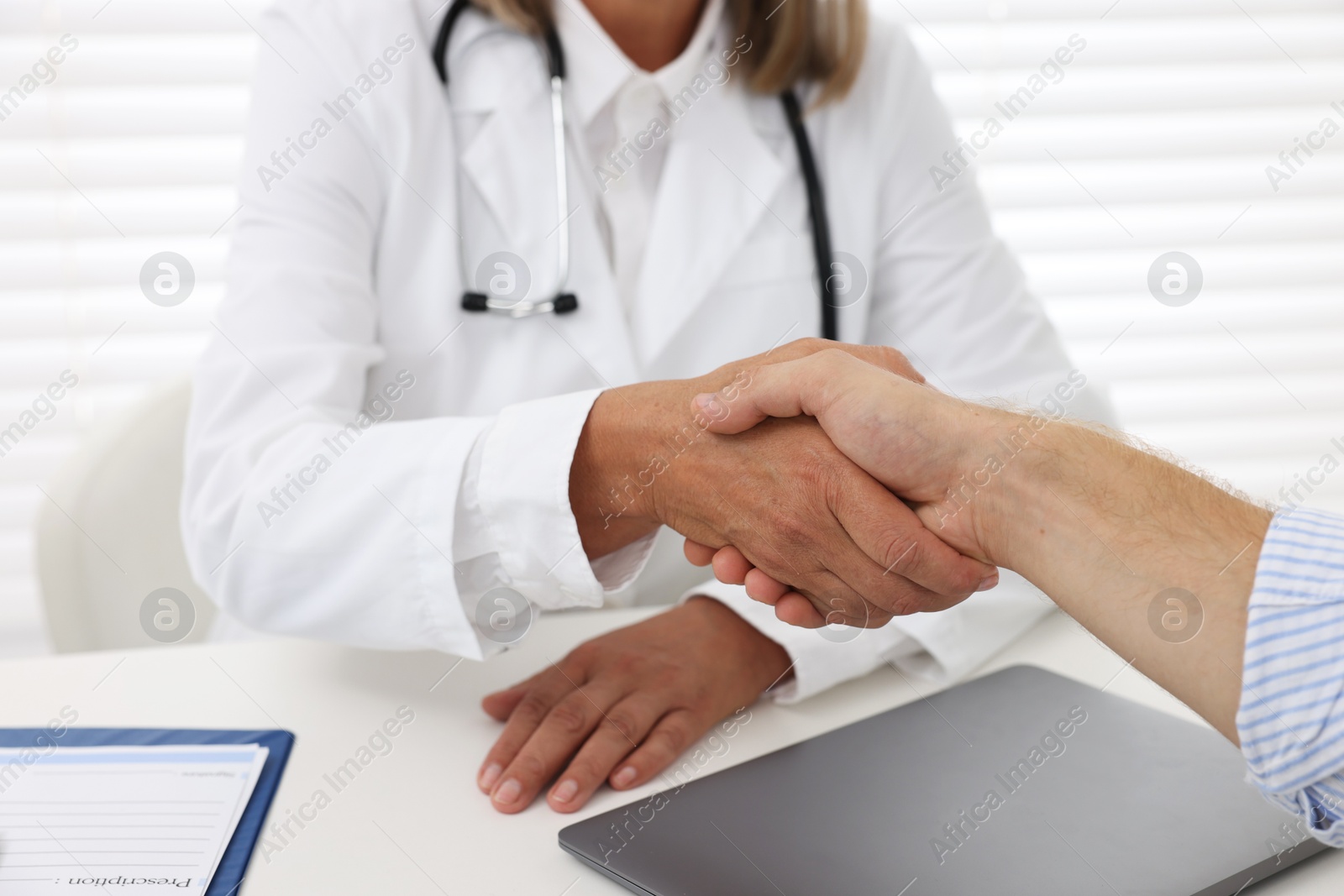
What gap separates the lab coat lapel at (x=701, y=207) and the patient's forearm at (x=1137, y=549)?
20.5 inches

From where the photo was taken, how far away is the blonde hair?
128 centimetres

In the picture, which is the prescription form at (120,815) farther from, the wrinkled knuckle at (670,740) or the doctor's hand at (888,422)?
the doctor's hand at (888,422)

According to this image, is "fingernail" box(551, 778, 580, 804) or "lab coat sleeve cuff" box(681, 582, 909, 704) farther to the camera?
"lab coat sleeve cuff" box(681, 582, 909, 704)

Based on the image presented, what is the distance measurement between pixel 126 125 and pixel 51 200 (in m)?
0.18

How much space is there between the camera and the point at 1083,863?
2.02ft

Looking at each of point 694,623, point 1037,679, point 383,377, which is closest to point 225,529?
point 383,377

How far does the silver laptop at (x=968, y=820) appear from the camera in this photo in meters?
0.61

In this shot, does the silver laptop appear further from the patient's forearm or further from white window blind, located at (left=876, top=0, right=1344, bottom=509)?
white window blind, located at (left=876, top=0, right=1344, bottom=509)

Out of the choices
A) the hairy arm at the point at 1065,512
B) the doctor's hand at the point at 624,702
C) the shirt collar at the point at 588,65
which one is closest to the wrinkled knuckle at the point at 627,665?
the doctor's hand at the point at 624,702

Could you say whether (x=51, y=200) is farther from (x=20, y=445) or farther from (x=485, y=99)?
(x=485, y=99)

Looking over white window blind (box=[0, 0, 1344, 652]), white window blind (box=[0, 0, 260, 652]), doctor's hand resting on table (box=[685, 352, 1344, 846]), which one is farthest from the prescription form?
white window blind (box=[0, 0, 260, 652])

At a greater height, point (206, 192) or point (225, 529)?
point (206, 192)

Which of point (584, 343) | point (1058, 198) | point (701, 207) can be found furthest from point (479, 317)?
point (1058, 198)

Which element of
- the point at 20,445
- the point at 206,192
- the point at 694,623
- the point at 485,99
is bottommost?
the point at 20,445
